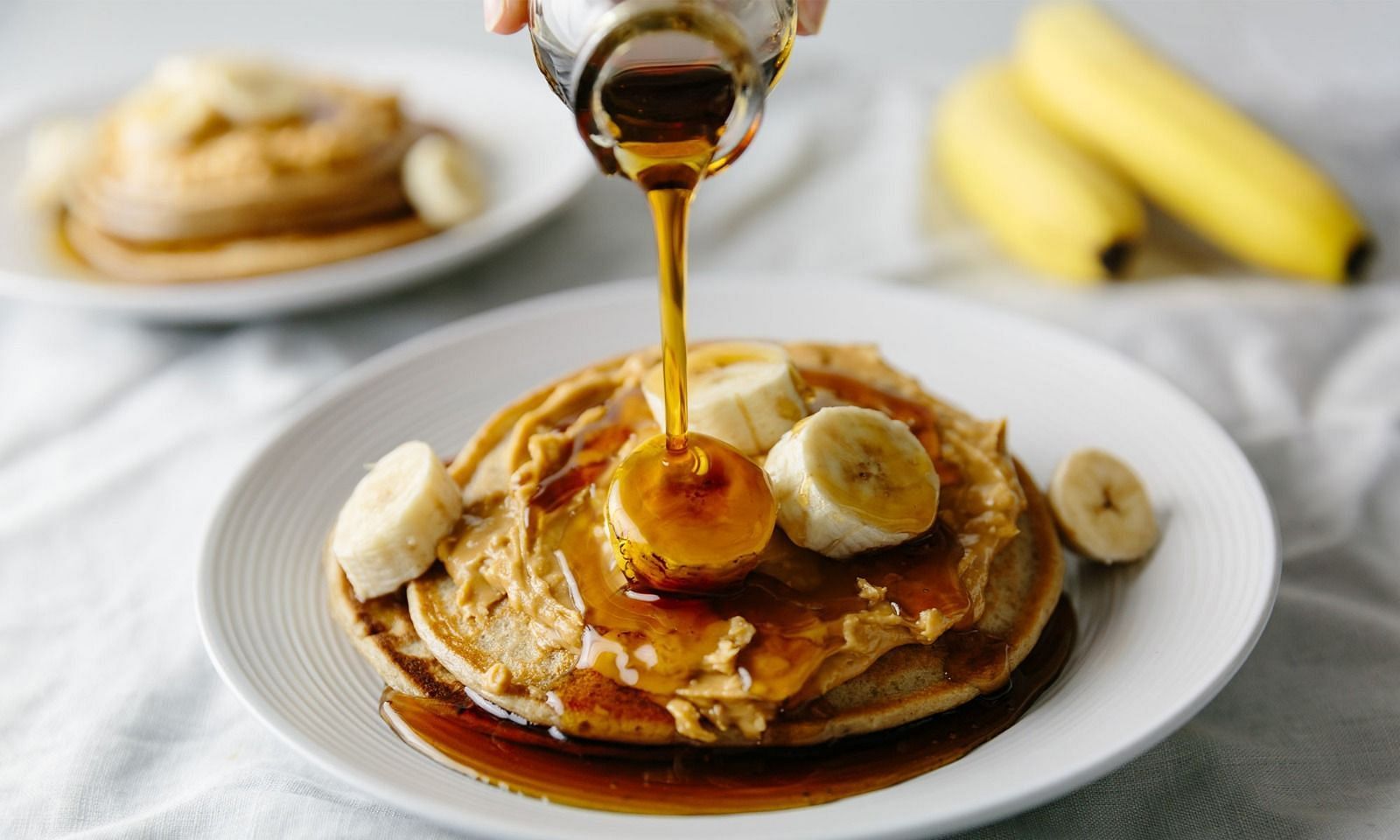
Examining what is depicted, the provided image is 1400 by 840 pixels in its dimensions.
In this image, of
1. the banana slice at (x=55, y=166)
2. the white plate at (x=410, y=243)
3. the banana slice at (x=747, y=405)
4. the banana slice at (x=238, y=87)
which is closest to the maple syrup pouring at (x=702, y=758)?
the banana slice at (x=747, y=405)

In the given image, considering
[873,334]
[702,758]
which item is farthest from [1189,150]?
[702,758]

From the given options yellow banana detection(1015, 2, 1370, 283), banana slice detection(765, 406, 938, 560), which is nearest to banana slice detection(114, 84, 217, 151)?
banana slice detection(765, 406, 938, 560)

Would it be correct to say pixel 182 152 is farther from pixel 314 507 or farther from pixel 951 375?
pixel 951 375

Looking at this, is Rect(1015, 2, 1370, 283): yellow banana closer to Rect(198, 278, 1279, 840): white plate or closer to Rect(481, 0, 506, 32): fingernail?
Rect(198, 278, 1279, 840): white plate

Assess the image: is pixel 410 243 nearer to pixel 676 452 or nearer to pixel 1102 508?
pixel 676 452

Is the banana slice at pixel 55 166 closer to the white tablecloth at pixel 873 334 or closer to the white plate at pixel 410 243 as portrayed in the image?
the white plate at pixel 410 243

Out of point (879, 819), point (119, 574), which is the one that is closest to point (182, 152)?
point (119, 574)
